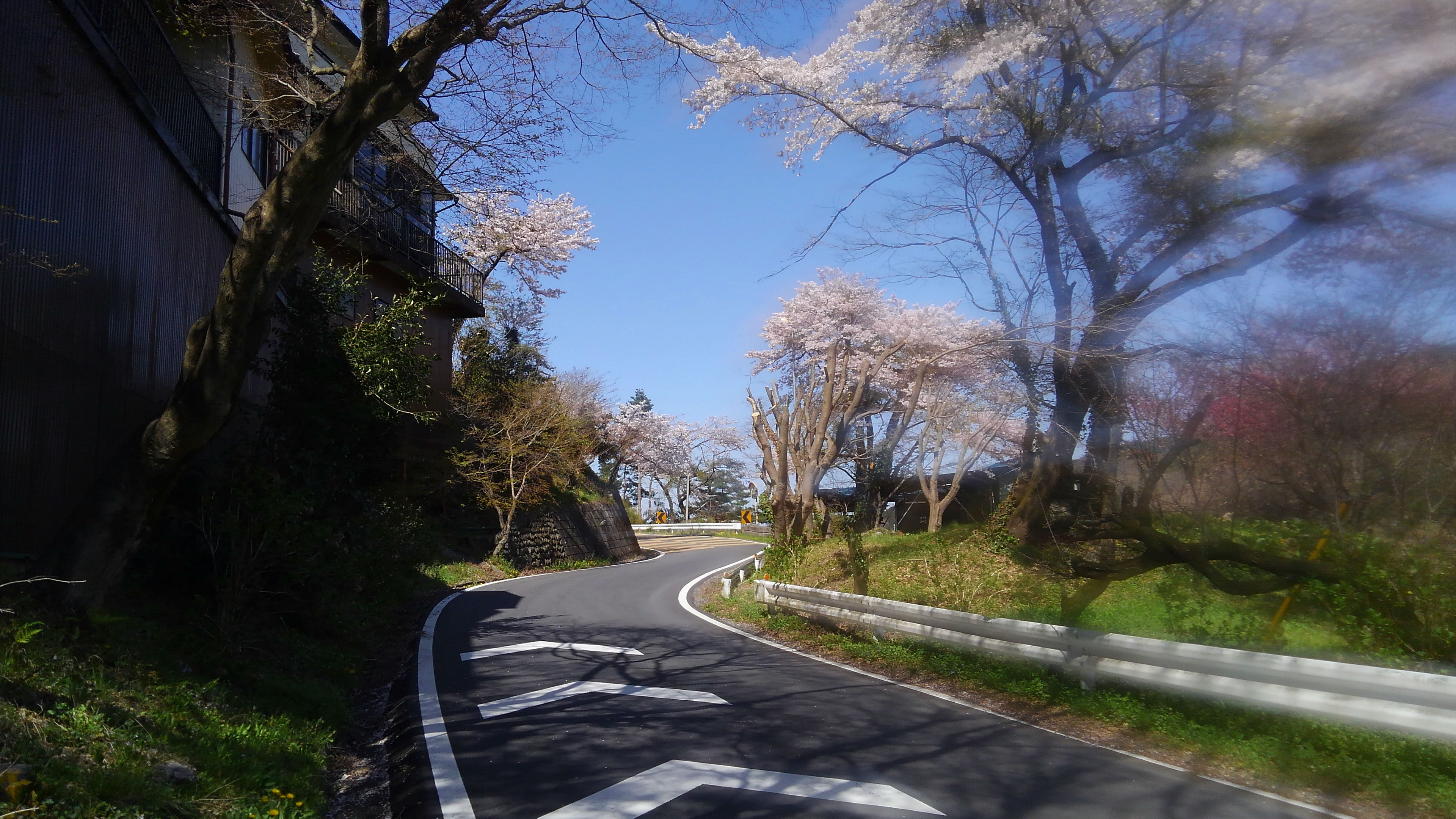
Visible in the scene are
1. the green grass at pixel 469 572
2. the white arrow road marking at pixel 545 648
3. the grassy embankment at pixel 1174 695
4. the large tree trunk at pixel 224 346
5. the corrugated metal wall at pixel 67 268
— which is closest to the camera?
the grassy embankment at pixel 1174 695

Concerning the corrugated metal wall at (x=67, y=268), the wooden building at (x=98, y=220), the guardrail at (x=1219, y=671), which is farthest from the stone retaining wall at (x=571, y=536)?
the guardrail at (x=1219, y=671)

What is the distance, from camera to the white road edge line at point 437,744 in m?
4.95

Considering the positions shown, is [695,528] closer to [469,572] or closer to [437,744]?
[469,572]

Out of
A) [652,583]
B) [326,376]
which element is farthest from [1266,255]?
[652,583]

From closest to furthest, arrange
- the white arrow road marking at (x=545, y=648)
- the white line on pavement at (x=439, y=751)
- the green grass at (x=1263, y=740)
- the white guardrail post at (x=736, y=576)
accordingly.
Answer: the white line on pavement at (x=439, y=751) → the green grass at (x=1263, y=740) → the white arrow road marking at (x=545, y=648) → the white guardrail post at (x=736, y=576)

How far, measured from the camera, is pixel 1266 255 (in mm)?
7770

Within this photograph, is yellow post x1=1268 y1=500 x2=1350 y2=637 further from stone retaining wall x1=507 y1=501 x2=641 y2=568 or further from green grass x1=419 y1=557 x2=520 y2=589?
stone retaining wall x1=507 y1=501 x2=641 y2=568

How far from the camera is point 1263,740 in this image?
6.19 m

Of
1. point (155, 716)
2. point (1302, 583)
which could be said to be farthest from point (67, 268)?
point (1302, 583)

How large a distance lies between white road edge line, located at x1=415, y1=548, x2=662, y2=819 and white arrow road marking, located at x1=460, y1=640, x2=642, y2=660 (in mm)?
502

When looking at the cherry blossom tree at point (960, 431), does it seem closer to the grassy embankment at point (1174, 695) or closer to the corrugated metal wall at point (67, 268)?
the grassy embankment at point (1174, 695)

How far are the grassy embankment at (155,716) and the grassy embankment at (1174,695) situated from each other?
564 cm

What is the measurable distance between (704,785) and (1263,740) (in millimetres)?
3950

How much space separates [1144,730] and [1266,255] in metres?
4.17
